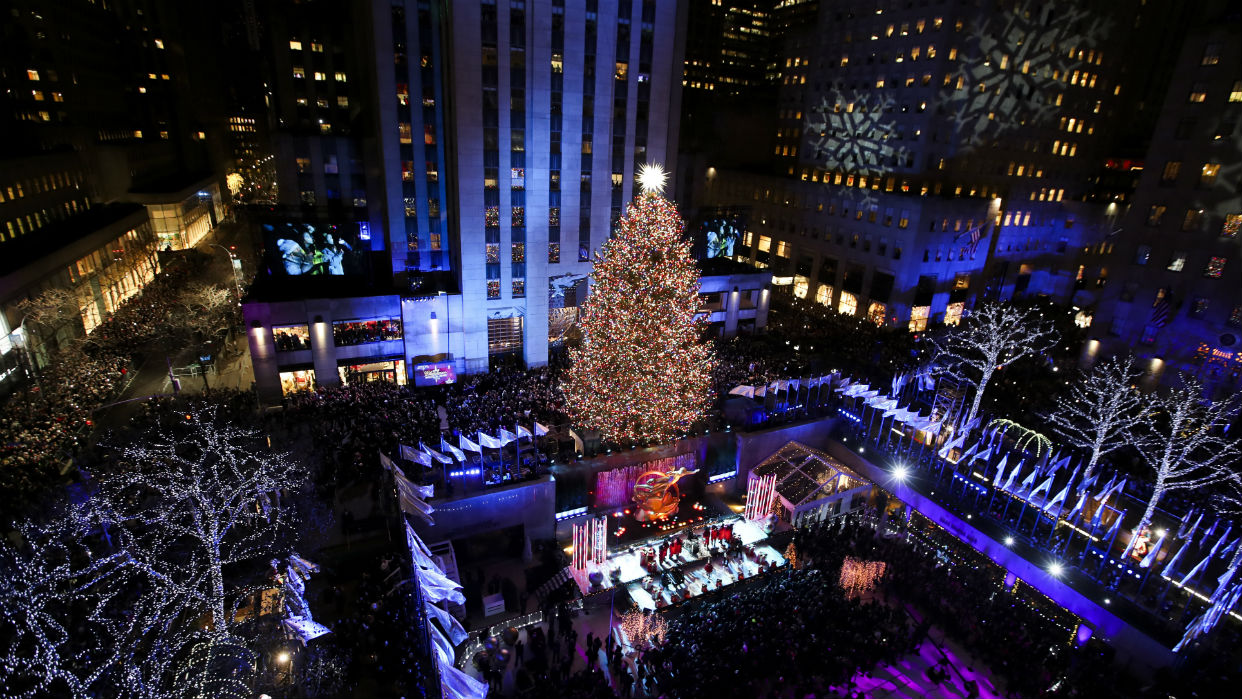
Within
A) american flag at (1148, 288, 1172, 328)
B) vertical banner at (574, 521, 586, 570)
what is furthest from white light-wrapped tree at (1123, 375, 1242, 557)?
vertical banner at (574, 521, 586, 570)

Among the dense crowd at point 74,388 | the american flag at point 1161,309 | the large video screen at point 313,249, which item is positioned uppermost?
the large video screen at point 313,249

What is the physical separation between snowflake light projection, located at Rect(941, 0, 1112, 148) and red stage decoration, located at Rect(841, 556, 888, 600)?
130 ft

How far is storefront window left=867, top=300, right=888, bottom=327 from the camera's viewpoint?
4749 centimetres

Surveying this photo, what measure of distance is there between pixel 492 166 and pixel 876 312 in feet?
111

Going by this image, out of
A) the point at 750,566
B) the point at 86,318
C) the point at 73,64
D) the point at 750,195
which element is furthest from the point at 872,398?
the point at 73,64

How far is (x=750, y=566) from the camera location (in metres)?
21.0

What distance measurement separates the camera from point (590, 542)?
2002 cm

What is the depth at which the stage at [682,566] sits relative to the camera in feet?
63.9

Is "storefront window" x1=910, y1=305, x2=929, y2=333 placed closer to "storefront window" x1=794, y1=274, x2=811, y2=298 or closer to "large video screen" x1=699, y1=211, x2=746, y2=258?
"storefront window" x1=794, y1=274, x2=811, y2=298

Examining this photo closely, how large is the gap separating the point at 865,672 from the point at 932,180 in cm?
4210

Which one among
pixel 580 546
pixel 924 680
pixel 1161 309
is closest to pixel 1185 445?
pixel 924 680

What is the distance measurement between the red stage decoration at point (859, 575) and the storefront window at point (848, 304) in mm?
33486

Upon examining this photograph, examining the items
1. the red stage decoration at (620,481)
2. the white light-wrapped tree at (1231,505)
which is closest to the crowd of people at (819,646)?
the white light-wrapped tree at (1231,505)

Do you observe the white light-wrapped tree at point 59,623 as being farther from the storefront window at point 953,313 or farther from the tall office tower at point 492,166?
the storefront window at point 953,313
